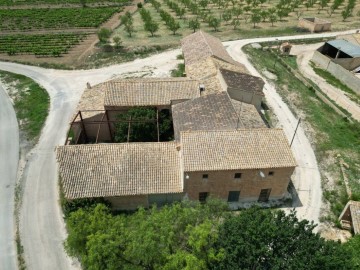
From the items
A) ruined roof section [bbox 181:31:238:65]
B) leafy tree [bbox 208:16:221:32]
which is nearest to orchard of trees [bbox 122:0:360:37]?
leafy tree [bbox 208:16:221:32]

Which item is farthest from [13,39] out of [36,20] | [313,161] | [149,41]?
[313,161]

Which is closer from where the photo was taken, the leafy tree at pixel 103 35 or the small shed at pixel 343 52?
the small shed at pixel 343 52

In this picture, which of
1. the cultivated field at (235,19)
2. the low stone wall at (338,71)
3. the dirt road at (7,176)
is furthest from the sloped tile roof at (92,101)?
the low stone wall at (338,71)

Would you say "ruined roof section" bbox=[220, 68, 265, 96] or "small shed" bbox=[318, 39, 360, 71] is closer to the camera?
"ruined roof section" bbox=[220, 68, 265, 96]

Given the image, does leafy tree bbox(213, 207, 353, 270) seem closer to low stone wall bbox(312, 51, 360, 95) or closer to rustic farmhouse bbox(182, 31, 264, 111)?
rustic farmhouse bbox(182, 31, 264, 111)

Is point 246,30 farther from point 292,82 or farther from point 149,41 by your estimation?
point 292,82

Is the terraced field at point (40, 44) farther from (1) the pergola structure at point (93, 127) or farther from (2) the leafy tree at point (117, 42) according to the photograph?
(1) the pergola structure at point (93, 127)
